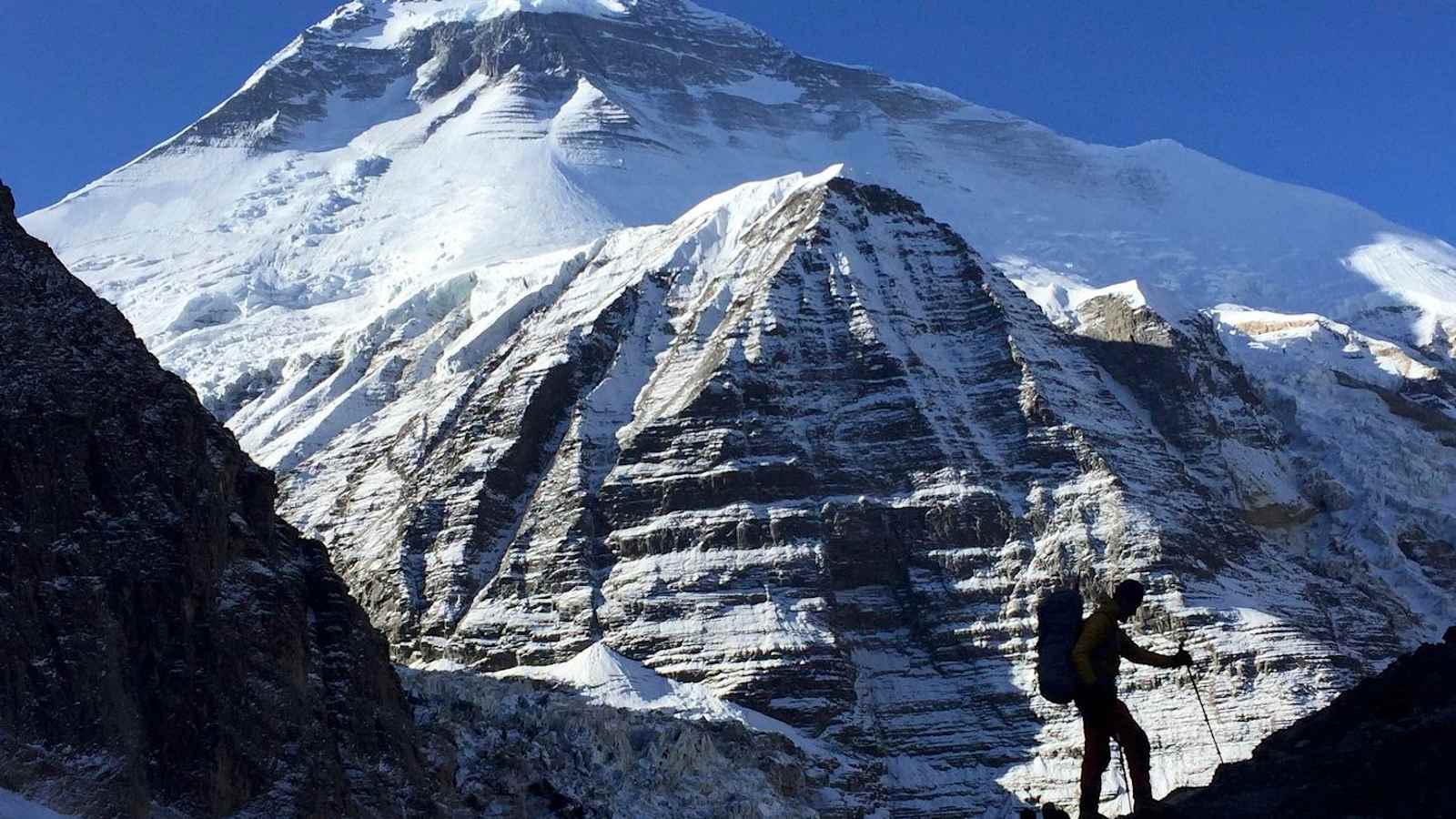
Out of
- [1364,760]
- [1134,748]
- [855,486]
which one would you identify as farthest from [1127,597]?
[855,486]

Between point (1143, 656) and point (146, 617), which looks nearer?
point (1143, 656)

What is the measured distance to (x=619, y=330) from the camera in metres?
171

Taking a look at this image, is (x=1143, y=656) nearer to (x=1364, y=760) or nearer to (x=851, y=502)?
(x=1364, y=760)

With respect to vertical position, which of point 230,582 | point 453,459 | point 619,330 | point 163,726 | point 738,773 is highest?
point 619,330

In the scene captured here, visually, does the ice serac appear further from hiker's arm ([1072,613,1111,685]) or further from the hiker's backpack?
hiker's arm ([1072,613,1111,685])

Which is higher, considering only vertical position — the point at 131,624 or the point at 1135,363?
the point at 1135,363

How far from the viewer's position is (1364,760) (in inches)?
783

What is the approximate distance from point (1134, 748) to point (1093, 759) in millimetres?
514

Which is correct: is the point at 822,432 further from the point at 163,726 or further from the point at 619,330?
the point at 163,726

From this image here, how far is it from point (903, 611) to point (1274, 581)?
29058mm

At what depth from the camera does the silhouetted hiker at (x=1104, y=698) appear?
852 inches

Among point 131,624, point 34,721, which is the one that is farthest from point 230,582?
point 34,721

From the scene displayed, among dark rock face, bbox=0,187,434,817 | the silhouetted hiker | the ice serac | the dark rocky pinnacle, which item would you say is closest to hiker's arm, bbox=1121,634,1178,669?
the silhouetted hiker

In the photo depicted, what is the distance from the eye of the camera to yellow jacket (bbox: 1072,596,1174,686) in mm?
21609
